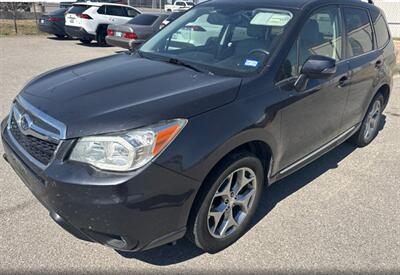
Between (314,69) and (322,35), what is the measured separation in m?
0.72

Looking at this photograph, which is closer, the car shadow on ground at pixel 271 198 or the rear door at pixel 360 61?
the car shadow on ground at pixel 271 198

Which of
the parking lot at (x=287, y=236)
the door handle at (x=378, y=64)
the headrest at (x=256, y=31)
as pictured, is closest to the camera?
the parking lot at (x=287, y=236)

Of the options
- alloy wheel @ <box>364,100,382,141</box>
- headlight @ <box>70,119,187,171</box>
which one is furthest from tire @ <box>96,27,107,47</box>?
headlight @ <box>70,119,187,171</box>

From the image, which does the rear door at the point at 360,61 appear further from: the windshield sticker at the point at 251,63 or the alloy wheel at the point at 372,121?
the windshield sticker at the point at 251,63

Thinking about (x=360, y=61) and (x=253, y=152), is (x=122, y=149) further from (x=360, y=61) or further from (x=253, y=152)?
(x=360, y=61)

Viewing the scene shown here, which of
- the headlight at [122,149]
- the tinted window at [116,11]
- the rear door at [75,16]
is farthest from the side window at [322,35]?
the tinted window at [116,11]

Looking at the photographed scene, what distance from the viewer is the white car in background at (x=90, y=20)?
14.0m

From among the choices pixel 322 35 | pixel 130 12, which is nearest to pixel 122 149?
pixel 322 35

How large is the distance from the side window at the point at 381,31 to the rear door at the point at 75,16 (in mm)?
11853

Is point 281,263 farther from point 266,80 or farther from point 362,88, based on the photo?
point 362,88

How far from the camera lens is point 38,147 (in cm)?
236

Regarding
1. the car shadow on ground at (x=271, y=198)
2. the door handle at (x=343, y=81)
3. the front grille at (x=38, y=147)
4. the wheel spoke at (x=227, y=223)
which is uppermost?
the door handle at (x=343, y=81)

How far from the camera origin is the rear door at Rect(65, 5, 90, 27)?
1408cm

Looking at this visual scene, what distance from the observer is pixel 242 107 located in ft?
8.39
